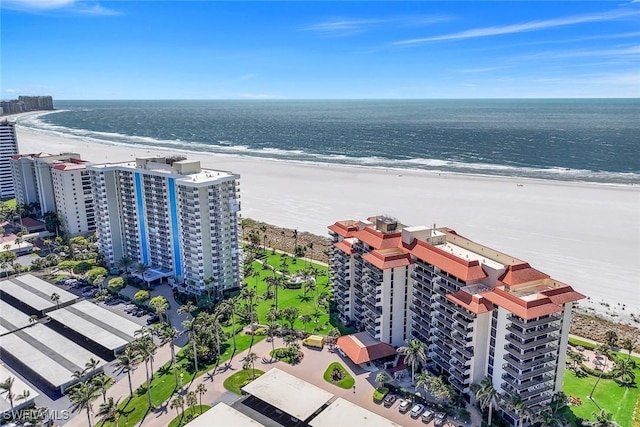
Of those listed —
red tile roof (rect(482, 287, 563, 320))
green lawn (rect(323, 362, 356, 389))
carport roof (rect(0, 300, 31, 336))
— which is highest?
red tile roof (rect(482, 287, 563, 320))

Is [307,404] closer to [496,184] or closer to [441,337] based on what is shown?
[441,337]

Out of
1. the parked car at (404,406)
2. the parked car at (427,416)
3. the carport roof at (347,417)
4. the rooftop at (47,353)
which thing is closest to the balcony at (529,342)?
the parked car at (427,416)

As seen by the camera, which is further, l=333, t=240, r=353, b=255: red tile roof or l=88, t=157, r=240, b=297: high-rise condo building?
l=88, t=157, r=240, b=297: high-rise condo building

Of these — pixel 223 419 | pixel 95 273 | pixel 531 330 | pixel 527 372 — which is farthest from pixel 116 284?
pixel 531 330

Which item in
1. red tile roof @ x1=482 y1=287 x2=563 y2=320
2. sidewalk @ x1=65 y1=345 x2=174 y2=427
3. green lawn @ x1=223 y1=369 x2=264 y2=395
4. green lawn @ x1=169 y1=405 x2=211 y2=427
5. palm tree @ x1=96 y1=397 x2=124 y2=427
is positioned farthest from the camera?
green lawn @ x1=223 y1=369 x2=264 y2=395

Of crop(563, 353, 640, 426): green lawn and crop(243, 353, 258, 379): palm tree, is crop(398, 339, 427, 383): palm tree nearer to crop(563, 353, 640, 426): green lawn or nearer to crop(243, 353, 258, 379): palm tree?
crop(563, 353, 640, 426): green lawn

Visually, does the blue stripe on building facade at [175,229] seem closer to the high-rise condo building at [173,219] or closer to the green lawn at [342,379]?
the high-rise condo building at [173,219]

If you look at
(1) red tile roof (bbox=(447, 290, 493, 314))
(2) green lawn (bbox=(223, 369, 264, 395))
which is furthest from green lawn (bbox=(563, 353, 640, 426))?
(2) green lawn (bbox=(223, 369, 264, 395))
